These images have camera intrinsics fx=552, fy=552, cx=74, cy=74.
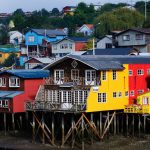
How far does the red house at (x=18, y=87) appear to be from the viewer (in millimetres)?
50000

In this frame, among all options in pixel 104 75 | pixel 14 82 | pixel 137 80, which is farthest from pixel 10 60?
pixel 104 75

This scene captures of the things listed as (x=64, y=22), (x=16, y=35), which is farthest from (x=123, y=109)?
(x=64, y=22)

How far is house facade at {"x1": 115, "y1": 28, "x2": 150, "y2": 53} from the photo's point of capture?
74750 millimetres

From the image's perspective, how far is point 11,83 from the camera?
52.8 m

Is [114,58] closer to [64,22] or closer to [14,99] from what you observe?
[14,99]

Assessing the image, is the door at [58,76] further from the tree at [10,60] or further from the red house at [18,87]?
the tree at [10,60]

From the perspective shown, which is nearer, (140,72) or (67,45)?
(140,72)

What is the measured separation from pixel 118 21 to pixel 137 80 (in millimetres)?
53222

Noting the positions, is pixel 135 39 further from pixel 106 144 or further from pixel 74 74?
pixel 106 144

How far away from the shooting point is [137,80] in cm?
4762

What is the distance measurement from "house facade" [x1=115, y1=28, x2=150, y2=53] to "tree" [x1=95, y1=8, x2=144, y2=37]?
792 inches

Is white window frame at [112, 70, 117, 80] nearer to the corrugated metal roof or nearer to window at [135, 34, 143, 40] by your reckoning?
the corrugated metal roof

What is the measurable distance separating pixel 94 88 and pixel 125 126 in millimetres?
5483

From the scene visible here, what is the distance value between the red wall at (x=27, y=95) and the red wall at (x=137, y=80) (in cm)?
949
